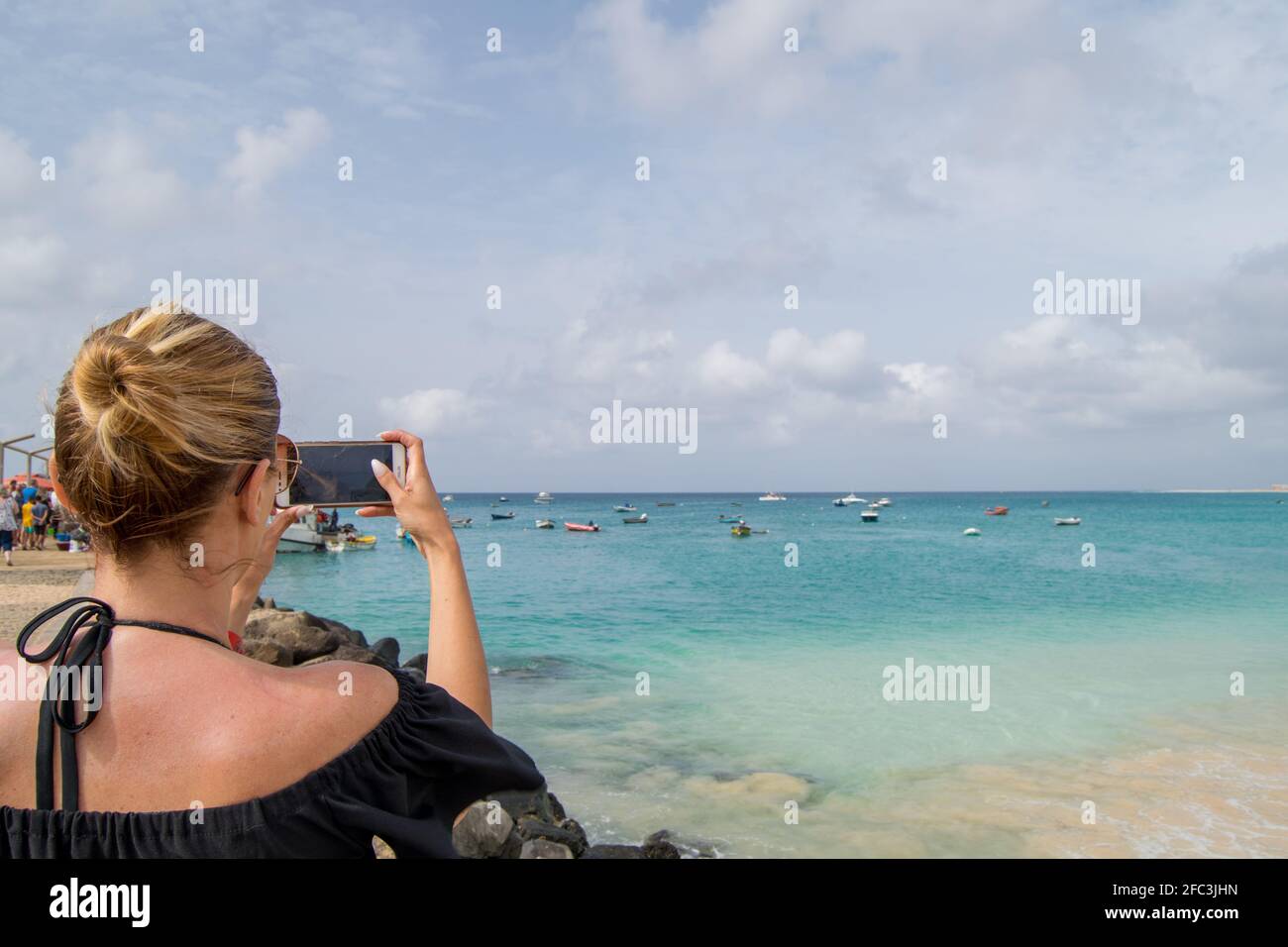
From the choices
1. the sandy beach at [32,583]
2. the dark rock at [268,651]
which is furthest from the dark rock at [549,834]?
the sandy beach at [32,583]

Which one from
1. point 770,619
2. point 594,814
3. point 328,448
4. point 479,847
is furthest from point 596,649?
point 328,448

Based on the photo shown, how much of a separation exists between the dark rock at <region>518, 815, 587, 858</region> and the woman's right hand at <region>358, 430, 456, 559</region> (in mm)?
6094

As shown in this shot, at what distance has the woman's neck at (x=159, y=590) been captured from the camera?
4.37ft

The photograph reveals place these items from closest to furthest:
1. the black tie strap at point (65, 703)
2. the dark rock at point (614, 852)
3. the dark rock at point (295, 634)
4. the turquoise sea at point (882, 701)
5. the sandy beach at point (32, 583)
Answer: the black tie strap at point (65, 703) → the dark rock at point (614, 852) → the turquoise sea at point (882, 701) → the dark rock at point (295, 634) → the sandy beach at point (32, 583)

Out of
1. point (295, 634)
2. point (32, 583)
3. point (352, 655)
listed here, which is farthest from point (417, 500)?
point (32, 583)

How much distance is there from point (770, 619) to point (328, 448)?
938 inches

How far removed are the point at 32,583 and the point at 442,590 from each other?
2019 cm

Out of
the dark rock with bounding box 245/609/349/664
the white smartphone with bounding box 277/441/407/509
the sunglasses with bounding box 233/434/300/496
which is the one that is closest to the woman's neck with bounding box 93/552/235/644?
the sunglasses with bounding box 233/434/300/496

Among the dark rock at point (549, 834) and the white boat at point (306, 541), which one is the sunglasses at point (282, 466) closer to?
the dark rock at point (549, 834)

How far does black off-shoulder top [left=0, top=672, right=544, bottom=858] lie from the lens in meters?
1.26

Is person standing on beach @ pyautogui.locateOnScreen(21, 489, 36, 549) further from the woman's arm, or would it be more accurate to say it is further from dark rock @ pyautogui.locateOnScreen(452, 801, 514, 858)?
the woman's arm

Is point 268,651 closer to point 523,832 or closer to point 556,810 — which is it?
point 556,810
